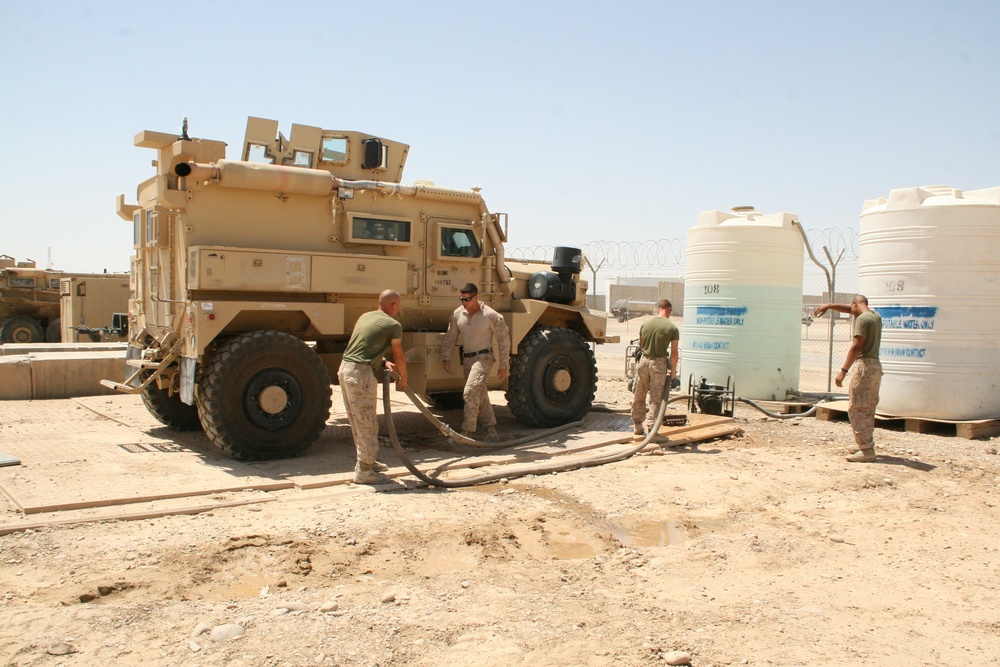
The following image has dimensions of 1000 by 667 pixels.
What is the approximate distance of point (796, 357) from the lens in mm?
12234

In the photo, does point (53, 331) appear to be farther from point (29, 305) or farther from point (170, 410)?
point (170, 410)

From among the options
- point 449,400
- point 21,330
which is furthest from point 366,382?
point 21,330

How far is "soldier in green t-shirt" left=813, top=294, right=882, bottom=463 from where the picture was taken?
8336mm

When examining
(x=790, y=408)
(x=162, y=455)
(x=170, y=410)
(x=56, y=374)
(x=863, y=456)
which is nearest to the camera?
(x=162, y=455)

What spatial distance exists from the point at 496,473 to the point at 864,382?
3.83 m

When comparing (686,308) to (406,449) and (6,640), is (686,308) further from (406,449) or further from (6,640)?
(6,640)

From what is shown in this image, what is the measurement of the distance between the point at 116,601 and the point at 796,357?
10.0 meters

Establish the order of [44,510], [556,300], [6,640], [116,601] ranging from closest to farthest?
[6,640] → [116,601] → [44,510] → [556,300]

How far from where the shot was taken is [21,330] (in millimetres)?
21406

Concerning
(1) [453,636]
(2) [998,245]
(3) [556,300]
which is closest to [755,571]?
(1) [453,636]

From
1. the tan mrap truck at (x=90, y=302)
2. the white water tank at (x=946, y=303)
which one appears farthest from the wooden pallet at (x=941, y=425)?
the tan mrap truck at (x=90, y=302)

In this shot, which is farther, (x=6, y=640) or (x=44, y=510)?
(x=44, y=510)

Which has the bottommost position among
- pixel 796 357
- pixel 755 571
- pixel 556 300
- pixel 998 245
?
pixel 755 571

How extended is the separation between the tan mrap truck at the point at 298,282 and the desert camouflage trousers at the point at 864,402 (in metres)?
3.03
